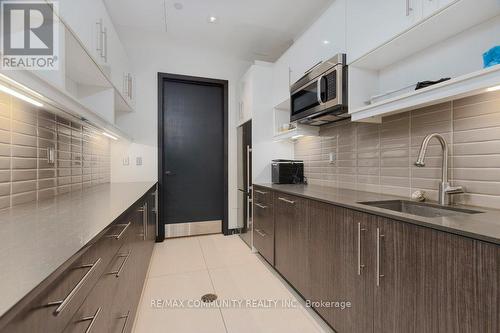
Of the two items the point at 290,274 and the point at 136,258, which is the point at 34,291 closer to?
the point at 136,258

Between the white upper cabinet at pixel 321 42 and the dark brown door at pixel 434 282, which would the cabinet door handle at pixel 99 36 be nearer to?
the white upper cabinet at pixel 321 42

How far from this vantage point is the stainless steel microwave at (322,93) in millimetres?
1749

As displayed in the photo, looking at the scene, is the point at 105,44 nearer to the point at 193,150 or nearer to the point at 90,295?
the point at 90,295

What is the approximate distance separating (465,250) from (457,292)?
154mm

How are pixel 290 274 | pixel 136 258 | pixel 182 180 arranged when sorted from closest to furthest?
pixel 136 258 < pixel 290 274 < pixel 182 180

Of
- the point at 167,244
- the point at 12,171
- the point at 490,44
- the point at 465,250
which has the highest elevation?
the point at 490,44

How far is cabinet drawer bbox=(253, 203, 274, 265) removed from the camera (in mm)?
2330

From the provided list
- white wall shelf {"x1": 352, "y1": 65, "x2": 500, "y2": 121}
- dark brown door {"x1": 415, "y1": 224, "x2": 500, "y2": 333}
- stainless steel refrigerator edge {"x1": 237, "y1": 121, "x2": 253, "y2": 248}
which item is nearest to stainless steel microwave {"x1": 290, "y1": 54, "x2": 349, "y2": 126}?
white wall shelf {"x1": 352, "y1": 65, "x2": 500, "y2": 121}

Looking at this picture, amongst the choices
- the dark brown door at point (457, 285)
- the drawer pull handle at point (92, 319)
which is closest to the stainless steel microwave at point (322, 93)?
the dark brown door at point (457, 285)

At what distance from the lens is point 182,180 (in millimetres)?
3467

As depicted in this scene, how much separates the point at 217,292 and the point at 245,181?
1.50m

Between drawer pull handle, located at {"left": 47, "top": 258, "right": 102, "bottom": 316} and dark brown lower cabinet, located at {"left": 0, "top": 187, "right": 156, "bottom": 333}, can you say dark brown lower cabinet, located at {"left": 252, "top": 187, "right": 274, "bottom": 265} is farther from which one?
drawer pull handle, located at {"left": 47, "top": 258, "right": 102, "bottom": 316}

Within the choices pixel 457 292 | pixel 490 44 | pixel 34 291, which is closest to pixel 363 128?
pixel 490 44
